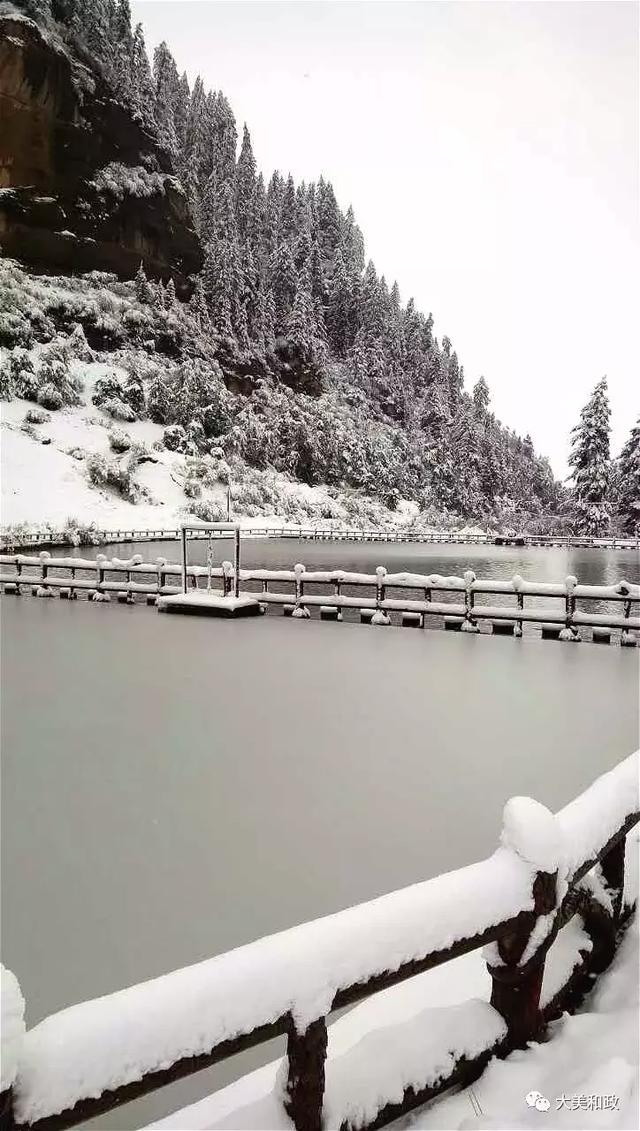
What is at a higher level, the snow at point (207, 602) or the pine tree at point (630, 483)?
the pine tree at point (630, 483)

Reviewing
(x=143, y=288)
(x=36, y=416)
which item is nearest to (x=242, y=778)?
(x=36, y=416)

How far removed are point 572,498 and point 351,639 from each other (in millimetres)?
36409

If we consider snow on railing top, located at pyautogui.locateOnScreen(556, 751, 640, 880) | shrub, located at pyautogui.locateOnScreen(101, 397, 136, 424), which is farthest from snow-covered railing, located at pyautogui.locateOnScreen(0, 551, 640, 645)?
shrub, located at pyautogui.locateOnScreen(101, 397, 136, 424)

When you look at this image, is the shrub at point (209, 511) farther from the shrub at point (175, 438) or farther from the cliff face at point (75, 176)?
the cliff face at point (75, 176)

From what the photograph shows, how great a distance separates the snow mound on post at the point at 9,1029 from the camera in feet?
3.52

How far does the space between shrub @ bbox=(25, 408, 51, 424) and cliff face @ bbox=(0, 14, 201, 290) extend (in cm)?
1773

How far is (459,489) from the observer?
68188mm

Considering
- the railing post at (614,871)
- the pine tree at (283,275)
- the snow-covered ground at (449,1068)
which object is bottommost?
the snow-covered ground at (449,1068)

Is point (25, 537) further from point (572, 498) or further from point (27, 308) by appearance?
point (572, 498)

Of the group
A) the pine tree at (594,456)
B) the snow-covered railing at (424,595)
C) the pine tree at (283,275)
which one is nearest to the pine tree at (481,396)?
the pine tree at (283,275)

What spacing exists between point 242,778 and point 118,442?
48013 mm

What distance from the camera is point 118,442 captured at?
49219 millimetres

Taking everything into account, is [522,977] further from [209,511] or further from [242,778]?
[209,511]

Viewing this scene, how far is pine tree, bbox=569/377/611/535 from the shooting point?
40.7 metres
